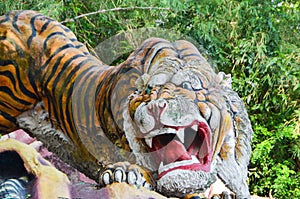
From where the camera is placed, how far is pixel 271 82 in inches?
145

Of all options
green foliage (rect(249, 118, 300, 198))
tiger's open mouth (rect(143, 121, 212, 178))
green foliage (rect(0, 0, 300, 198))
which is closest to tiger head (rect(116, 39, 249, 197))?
tiger's open mouth (rect(143, 121, 212, 178))

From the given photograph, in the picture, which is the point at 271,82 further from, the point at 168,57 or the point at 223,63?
the point at 168,57

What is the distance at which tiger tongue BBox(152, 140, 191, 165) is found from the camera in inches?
46.3

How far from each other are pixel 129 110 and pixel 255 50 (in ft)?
8.38

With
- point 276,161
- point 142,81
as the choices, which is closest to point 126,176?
point 142,81

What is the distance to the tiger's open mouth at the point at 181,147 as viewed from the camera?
117cm

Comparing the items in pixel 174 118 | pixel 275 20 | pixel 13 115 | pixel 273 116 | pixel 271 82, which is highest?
pixel 174 118

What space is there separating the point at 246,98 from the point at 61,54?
2.40m

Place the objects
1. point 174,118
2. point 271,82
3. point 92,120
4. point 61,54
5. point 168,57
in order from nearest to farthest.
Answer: point 174,118 → point 168,57 → point 92,120 → point 61,54 → point 271,82

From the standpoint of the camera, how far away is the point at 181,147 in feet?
3.86

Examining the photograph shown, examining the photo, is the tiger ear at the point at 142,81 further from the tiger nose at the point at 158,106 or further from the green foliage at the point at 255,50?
the green foliage at the point at 255,50

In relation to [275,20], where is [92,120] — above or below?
above

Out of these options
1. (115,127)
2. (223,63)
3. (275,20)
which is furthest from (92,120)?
(275,20)

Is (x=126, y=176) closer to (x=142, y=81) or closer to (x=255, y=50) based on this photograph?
(x=142, y=81)
